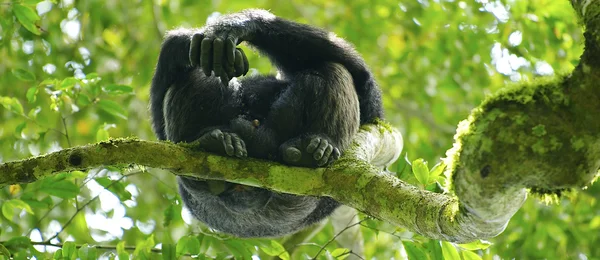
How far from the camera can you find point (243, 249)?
17.8 ft

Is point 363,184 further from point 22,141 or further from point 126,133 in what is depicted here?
point 126,133

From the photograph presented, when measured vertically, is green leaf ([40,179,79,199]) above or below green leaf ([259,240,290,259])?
below

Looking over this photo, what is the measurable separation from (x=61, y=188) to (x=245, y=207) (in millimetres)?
1650

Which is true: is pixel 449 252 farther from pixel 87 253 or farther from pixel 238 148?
pixel 87 253

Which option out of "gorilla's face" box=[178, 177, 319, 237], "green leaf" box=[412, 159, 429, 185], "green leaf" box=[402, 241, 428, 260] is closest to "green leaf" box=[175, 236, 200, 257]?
"gorilla's face" box=[178, 177, 319, 237]

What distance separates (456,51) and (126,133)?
5.79 m

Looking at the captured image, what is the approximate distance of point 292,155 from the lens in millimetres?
4410

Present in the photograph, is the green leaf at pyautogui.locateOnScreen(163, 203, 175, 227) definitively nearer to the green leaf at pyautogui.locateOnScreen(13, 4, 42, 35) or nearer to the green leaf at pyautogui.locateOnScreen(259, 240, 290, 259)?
the green leaf at pyautogui.locateOnScreen(259, 240, 290, 259)

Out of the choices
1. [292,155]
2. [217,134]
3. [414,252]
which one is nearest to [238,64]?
[217,134]

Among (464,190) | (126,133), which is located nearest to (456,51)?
(126,133)

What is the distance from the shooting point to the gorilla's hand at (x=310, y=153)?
4406 mm

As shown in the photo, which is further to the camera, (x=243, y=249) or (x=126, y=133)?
(x=126, y=133)

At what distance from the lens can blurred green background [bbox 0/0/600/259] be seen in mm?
8047

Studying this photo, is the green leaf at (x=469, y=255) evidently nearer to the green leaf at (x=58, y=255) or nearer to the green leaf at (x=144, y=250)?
the green leaf at (x=144, y=250)
